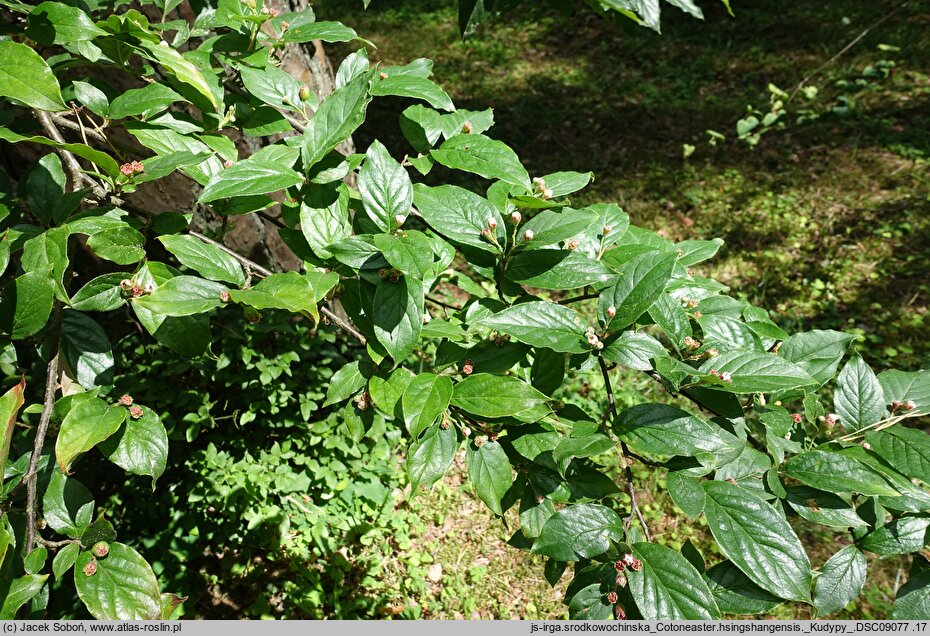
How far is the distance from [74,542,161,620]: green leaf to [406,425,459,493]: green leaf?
46 cm

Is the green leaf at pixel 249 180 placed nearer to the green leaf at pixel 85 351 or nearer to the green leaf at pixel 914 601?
the green leaf at pixel 85 351

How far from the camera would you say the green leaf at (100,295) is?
3.14 ft

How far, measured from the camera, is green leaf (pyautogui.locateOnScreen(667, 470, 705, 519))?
0.86 meters

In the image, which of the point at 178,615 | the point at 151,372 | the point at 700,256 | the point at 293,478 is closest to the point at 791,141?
the point at 700,256

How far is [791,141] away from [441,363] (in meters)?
4.77

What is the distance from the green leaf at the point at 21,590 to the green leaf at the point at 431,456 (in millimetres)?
611

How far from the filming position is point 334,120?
0.95 metres

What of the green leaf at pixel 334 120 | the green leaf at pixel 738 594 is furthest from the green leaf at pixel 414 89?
the green leaf at pixel 738 594

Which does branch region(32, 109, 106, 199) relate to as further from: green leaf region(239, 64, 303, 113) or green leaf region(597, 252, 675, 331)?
green leaf region(597, 252, 675, 331)

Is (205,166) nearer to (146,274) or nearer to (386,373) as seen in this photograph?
(146,274)

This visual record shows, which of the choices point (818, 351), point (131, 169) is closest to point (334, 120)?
point (131, 169)

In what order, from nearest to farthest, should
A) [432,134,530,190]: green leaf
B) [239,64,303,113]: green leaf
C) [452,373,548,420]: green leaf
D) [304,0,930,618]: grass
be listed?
1. [452,373,548,420]: green leaf
2. [432,134,530,190]: green leaf
3. [239,64,303,113]: green leaf
4. [304,0,930,618]: grass

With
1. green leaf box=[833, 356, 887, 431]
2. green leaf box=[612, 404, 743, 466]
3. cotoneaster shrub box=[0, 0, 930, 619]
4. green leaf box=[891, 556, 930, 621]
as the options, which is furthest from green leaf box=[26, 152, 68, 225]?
green leaf box=[891, 556, 930, 621]

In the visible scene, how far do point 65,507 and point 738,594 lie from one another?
1.15 m
